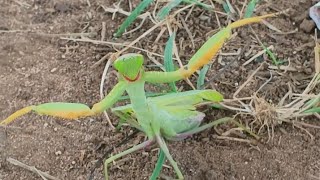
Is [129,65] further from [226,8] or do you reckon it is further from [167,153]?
[226,8]

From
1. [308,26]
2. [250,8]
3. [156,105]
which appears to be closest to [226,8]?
[250,8]

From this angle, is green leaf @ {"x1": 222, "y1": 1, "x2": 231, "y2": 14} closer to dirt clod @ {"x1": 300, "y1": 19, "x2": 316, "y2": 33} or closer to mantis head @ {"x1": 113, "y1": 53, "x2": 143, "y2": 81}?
dirt clod @ {"x1": 300, "y1": 19, "x2": 316, "y2": 33}

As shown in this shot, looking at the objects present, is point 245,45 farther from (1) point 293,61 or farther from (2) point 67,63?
(2) point 67,63

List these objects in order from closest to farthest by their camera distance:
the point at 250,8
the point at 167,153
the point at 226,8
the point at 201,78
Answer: the point at 167,153 → the point at 201,78 → the point at 250,8 → the point at 226,8

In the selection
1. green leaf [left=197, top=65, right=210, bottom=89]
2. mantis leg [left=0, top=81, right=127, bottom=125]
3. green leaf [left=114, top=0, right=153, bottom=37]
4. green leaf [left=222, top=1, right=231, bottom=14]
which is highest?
→ green leaf [left=114, top=0, right=153, bottom=37]

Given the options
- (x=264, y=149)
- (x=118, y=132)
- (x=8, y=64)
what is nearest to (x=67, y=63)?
(x=8, y=64)

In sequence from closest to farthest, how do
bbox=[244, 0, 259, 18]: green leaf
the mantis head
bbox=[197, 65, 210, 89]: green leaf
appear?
the mantis head → bbox=[197, 65, 210, 89]: green leaf → bbox=[244, 0, 259, 18]: green leaf

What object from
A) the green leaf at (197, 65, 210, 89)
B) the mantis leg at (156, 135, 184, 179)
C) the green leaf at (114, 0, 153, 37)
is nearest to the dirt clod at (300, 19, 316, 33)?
the green leaf at (197, 65, 210, 89)
